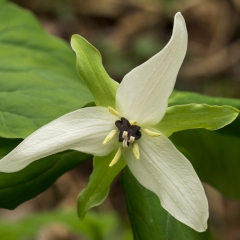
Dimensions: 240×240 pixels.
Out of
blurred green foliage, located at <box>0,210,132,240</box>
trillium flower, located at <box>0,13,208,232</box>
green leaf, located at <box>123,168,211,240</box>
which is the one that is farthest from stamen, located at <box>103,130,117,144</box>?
blurred green foliage, located at <box>0,210,132,240</box>

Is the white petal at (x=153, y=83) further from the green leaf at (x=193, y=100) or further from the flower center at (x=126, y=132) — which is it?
the green leaf at (x=193, y=100)

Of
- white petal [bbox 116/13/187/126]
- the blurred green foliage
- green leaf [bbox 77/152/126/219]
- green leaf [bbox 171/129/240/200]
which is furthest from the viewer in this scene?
the blurred green foliage

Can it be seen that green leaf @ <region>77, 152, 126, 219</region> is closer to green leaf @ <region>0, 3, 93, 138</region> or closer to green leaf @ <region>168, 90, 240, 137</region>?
green leaf @ <region>0, 3, 93, 138</region>

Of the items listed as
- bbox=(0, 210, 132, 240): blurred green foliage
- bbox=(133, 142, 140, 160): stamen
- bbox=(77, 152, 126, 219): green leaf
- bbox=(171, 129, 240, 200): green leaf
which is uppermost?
bbox=(133, 142, 140, 160): stamen

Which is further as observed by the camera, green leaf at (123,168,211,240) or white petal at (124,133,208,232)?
green leaf at (123,168,211,240)

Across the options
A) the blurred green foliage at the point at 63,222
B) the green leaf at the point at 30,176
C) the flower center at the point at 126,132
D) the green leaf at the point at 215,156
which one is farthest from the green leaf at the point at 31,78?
the blurred green foliage at the point at 63,222

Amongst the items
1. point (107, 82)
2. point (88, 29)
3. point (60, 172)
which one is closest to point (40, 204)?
point (88, 29)

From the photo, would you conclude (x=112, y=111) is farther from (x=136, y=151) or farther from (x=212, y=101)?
(x=212, y=101)
